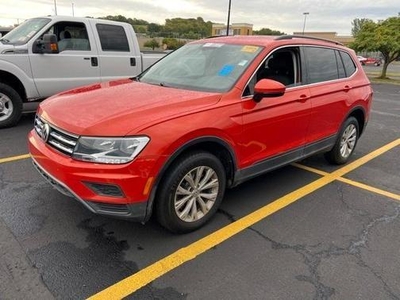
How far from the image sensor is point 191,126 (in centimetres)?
284

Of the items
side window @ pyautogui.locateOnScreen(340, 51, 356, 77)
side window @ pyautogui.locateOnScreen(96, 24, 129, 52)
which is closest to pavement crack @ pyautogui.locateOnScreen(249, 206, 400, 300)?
side window @ pyautogui.locateOnScreen(340, 51, 356, 77)

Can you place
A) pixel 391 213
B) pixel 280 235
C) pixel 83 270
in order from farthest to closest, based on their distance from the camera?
1. pixel 391 213
2. pixel 280 235
3. pixel 83 270

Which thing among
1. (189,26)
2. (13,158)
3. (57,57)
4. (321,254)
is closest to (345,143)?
(321,254)

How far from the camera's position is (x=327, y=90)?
4340mm

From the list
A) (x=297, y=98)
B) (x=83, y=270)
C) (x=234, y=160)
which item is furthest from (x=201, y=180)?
(x=297, y=98)

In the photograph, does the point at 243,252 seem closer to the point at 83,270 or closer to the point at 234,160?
the point at 234,160

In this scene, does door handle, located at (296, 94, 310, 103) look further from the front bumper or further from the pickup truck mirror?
the pickup truck mirror

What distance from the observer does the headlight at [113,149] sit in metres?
2.57

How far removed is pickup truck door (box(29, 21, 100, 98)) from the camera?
6.34 meters

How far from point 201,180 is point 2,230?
1822 mm

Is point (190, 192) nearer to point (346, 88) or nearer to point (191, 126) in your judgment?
point (191, 126)

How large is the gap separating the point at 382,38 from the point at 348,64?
64.3 feet

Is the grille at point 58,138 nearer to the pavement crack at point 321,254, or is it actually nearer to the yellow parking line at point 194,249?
the yellow parking line at point 194,249

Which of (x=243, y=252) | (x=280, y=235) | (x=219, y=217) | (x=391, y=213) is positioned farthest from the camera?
(x=391, y=213)
